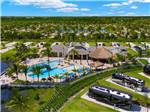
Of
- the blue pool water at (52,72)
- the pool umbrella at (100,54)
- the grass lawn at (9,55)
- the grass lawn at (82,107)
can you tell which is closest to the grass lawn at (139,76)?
the pool umbrella at (100,54)

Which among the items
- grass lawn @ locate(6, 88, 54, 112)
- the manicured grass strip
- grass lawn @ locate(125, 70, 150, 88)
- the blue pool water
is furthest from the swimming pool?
grass lawn @ locate(125, 70, 150, 88)

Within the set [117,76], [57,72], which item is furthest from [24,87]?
[117,76]

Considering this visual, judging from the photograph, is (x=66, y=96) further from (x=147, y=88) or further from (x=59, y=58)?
(x=59, y=58)

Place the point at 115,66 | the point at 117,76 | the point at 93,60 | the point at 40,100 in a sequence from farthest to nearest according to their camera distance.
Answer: the point at 93,60 → the point at 115,66 → the point at 117,76 → the point at 40,100

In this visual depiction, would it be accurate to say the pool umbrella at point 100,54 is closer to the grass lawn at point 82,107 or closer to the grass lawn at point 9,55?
the grass lawn at point 9,55

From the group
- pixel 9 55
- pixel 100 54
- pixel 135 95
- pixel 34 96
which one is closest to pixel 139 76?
pixel 135 95

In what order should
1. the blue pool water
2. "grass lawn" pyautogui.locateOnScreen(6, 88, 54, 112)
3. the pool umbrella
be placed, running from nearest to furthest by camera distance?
"grass lawn" pyautogui.locateOnScreen(6, 88, 54, 112), the blue pool water, the pool umbrella

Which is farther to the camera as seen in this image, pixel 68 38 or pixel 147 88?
pixel 68 38

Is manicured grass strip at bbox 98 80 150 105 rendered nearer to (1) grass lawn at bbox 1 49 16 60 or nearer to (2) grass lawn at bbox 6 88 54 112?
(2) grass lawn at bbox 6 88 54 112

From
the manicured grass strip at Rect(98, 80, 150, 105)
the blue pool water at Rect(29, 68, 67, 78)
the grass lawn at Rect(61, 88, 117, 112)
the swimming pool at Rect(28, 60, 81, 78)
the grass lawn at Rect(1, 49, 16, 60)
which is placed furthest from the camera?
the grass lawn at Rect(1, 49, 16, 60)
